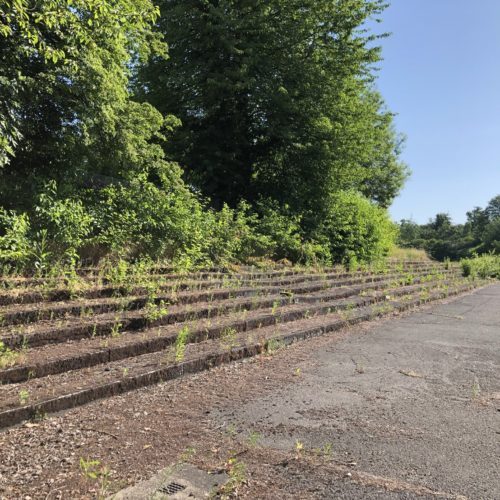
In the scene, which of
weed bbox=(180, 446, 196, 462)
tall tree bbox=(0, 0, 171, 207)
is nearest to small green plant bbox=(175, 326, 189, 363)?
weed bbox=(180, 446, 196, 462)

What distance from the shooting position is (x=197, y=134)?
14.5 metres

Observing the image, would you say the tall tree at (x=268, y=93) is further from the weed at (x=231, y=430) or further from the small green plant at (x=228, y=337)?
the weed at (x=231, y=430)

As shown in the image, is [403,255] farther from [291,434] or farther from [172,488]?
[172,488]

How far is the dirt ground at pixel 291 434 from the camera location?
8.85 ft

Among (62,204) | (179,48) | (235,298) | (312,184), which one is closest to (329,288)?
(235,298)

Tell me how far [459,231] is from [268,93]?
8507 cm

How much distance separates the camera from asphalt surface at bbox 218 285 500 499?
111 inches

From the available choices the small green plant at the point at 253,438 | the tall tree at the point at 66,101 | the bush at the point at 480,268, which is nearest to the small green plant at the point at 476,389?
the small green plant at the point at 253,438

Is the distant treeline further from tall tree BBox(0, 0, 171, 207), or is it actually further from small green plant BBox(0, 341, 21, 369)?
small green plant BBox(0, 341, 21, 369)

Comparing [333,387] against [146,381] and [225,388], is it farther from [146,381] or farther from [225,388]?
[146,381]

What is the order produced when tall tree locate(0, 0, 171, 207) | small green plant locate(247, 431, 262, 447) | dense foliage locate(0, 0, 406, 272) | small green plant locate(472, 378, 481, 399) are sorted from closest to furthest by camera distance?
1. small green plant locate(247, 431, 262, 447)
2. small green plant locate(472, 378, 481, 399)
3. tall tree locate(0, 0, 171, 207)
4. dense foliage locate(0, 0, 406, 272)

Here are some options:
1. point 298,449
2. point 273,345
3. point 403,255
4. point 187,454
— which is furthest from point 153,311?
point 403,255

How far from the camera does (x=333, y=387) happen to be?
4.60 metres

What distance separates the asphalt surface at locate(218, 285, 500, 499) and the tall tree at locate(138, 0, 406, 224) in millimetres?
8951
